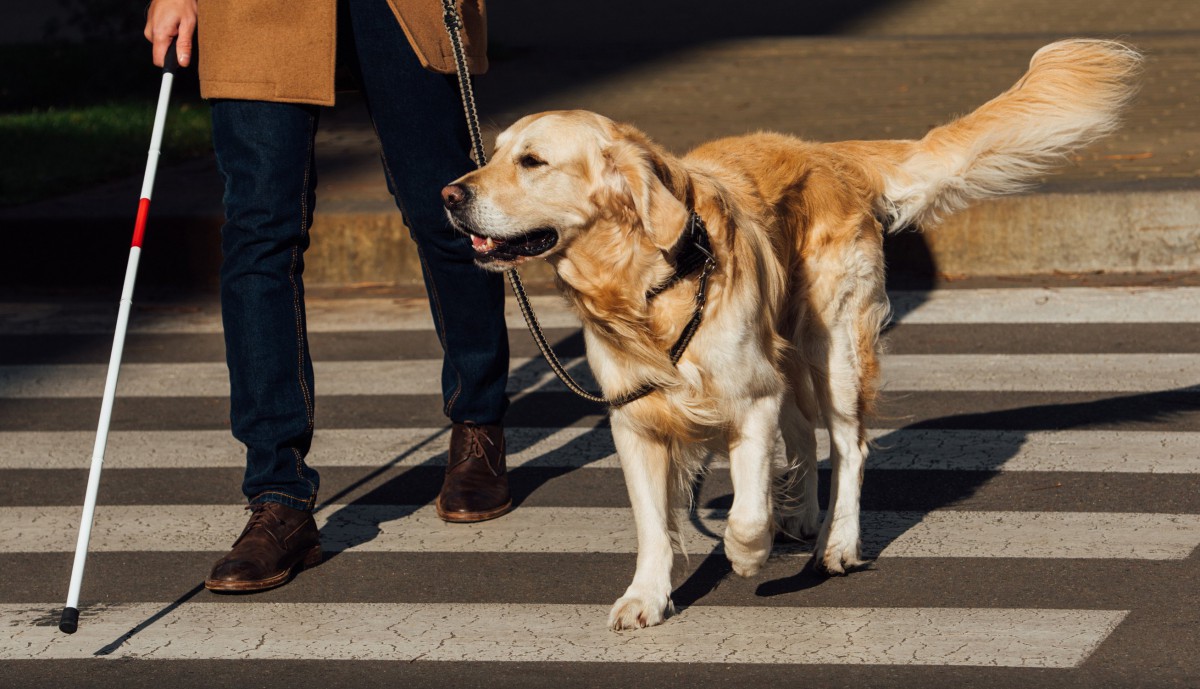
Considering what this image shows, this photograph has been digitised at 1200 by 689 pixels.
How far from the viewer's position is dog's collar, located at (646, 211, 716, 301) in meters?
3.69

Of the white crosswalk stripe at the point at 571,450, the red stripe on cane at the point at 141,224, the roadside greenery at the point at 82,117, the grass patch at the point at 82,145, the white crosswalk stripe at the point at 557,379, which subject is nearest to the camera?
the red stripe on cane at the point at 141,224

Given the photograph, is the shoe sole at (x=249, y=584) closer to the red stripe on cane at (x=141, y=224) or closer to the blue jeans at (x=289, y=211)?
the blue jeans at (x=289, y=211)

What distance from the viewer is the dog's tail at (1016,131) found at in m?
4.80

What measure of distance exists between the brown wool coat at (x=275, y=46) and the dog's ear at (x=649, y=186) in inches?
34.6

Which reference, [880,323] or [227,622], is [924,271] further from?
[227,622]

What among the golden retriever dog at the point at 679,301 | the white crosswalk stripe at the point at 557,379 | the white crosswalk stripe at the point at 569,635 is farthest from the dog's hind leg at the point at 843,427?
the white crosswalk stripe at the point at 557,379

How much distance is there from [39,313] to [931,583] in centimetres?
523

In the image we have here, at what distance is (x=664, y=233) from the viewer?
3.64 m

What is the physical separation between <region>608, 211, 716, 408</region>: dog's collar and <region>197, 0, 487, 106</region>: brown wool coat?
106cm

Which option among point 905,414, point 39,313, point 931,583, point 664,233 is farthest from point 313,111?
point 39,313

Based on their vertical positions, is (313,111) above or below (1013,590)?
above

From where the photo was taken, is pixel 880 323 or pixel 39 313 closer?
pixel 880 323

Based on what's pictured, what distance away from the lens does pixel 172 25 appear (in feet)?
13.9

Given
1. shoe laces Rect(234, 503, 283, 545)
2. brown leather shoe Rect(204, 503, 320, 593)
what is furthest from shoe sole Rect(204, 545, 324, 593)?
shoe laces Rect(234, 503, 283, 545)
